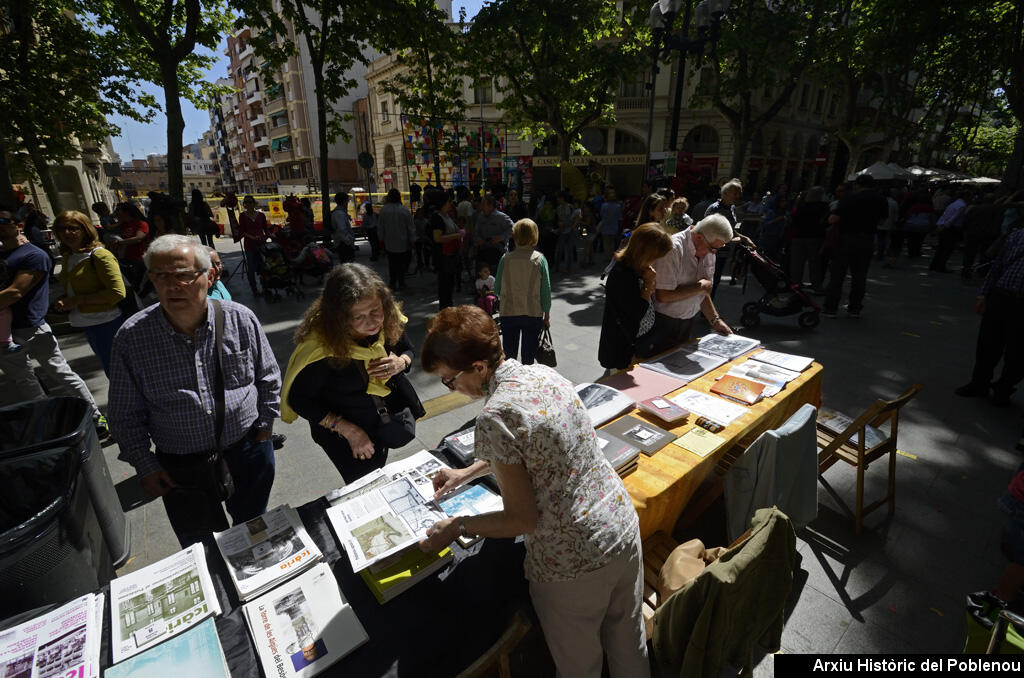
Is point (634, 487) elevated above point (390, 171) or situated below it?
below

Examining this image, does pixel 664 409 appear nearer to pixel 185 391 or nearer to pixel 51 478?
pixel 185 391

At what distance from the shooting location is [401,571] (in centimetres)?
161

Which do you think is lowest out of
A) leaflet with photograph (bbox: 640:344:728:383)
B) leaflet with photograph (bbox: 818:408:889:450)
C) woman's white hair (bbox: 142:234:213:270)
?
leaflet with photograph (bbox: 818:408:889:450)

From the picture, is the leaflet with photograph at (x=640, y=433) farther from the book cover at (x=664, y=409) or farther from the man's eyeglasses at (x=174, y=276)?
the man's eyeglasses at (x=174, y=276)

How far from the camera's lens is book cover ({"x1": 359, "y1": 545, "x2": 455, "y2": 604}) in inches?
61.1

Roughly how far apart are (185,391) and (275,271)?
303 inches

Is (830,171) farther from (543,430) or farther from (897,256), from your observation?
(543,430)

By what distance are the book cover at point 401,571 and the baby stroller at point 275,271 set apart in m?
8.29

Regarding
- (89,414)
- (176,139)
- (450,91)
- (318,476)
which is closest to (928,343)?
(318,476)

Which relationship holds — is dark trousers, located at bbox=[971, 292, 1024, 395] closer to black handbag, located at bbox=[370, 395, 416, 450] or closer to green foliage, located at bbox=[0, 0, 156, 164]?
black handbag, located at bbox=[370, 395, 416, 450]

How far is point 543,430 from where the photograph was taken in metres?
1.33

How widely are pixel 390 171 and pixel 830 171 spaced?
36.6 metres

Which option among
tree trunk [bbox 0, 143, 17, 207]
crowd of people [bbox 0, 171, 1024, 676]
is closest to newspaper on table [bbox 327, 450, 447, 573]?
crowd of people [bbox 0, 171, 1024, 676]

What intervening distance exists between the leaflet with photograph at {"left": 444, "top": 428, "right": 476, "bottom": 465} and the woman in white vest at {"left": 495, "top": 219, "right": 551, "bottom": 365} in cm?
207
